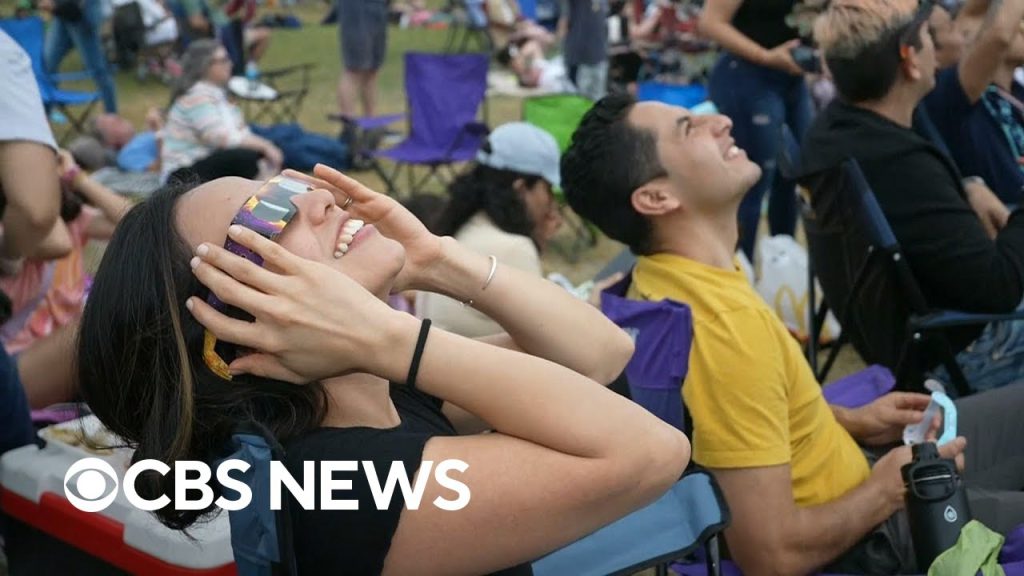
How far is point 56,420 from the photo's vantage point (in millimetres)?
2689

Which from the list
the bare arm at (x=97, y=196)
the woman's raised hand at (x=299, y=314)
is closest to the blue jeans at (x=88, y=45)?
the bare arm at (x=97, y=196)

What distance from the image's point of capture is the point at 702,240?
247 cm

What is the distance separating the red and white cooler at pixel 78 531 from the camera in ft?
6.78

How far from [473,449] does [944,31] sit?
366 cm

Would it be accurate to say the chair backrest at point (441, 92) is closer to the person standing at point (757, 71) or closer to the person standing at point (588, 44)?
the person standing at point (588, 44)

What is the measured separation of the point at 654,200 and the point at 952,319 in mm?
1070

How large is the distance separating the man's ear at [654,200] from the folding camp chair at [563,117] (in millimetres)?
3875

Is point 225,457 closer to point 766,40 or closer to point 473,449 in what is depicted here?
point 473,449

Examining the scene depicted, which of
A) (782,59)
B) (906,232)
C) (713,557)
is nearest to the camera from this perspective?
(713,557)

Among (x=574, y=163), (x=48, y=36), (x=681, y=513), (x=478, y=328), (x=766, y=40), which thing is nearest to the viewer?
(x=681, y=513)

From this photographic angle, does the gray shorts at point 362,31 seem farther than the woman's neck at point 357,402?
Yes

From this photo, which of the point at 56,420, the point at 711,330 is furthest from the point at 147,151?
the point at 711,330

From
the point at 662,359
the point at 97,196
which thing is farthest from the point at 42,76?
the point at 662,359

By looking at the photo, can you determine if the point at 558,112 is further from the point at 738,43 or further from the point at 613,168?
the point at 613,168
